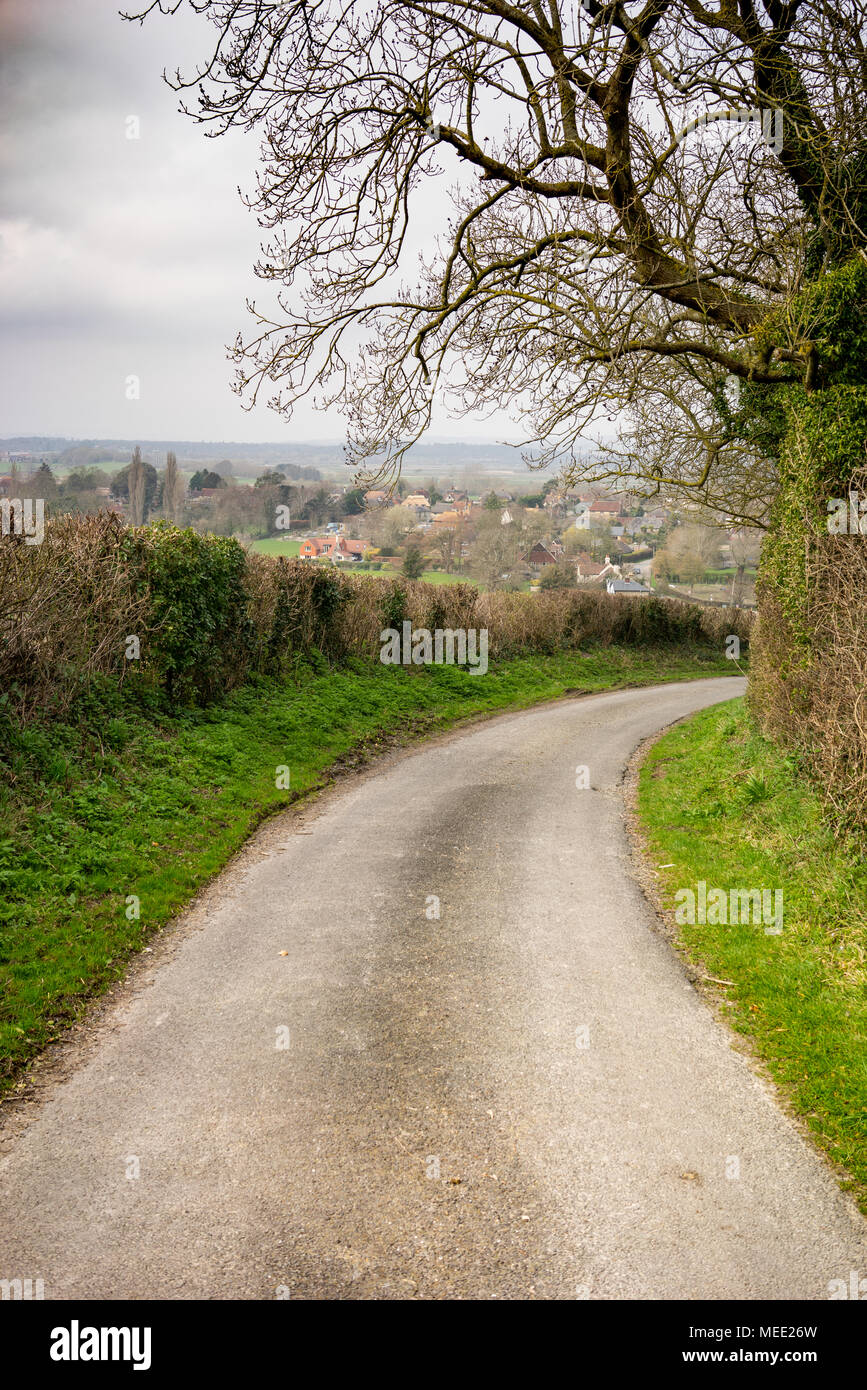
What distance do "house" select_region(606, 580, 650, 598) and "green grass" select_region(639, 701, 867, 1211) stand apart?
78.7ft

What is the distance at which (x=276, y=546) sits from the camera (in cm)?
1908

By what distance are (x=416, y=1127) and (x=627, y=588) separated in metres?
35.1

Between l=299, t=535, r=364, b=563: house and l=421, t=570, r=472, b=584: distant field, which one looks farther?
l=421, t=570, r=472, b=584: distant field

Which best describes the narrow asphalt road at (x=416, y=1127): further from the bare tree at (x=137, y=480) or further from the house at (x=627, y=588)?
the house at (x=627, y=588)

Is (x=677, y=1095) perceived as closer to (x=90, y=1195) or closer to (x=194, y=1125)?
(x=194, y=1125)

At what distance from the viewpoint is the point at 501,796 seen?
40.5 ft

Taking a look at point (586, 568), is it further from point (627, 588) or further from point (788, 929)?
point (788, 929)

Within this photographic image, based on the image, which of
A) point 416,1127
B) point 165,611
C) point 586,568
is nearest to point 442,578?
A: point 586,568

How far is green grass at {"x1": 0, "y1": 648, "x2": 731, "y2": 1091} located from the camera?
6.36 m

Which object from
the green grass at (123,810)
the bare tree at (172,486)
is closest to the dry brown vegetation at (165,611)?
Answer: the green grass at (123,810)

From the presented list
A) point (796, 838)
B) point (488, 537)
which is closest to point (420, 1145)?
point (796, 838)

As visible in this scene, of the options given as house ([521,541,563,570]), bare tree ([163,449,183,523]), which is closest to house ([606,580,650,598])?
house ([521,541,563,570])

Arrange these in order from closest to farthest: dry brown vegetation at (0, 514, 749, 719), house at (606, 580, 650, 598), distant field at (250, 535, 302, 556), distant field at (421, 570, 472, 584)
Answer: dry brown vegetation at (0, 514, 749, 719), distant field at (250, 535, 302, 556), distant field at (421, 570, 472, 584), house at (606, 580, 650, 598)

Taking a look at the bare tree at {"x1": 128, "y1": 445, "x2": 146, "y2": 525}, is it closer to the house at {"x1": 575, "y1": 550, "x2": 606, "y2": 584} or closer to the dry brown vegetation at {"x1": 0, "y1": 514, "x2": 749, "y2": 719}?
the dry brown vegetation at {"x1": 0, "y1": 514, "x2": 749, "y2": 719}
